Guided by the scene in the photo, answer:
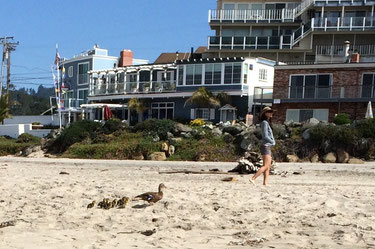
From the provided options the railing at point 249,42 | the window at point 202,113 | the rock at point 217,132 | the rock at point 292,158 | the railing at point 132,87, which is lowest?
the rock at point 292,158

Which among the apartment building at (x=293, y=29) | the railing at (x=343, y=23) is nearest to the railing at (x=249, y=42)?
the apartment building at (x=293, y=29)

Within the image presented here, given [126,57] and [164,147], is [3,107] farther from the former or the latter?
[164,147]

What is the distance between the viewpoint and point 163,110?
4300 centimetres

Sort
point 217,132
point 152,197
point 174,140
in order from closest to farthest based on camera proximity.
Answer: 1. point 152,197
2. point 174,140
3. point 217,132

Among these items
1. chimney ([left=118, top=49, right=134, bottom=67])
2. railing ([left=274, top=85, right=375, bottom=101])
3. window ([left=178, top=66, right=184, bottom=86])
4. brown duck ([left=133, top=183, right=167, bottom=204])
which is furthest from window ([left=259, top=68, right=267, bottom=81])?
brown duck ([left=133, top=183, right=167, bottom=204])

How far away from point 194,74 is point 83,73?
20.6m

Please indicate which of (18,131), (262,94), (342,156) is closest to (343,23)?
(262,94)

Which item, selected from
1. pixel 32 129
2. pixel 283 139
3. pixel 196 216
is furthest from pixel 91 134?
pixel 196 216

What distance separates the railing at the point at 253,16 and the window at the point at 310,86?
19.1m

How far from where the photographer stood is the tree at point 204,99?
37.8 metres

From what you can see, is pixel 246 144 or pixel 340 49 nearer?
pixel 246 144

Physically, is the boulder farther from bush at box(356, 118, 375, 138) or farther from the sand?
the sand

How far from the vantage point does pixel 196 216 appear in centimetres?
845

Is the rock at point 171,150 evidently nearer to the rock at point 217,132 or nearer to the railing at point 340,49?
the rock at point 217,132
